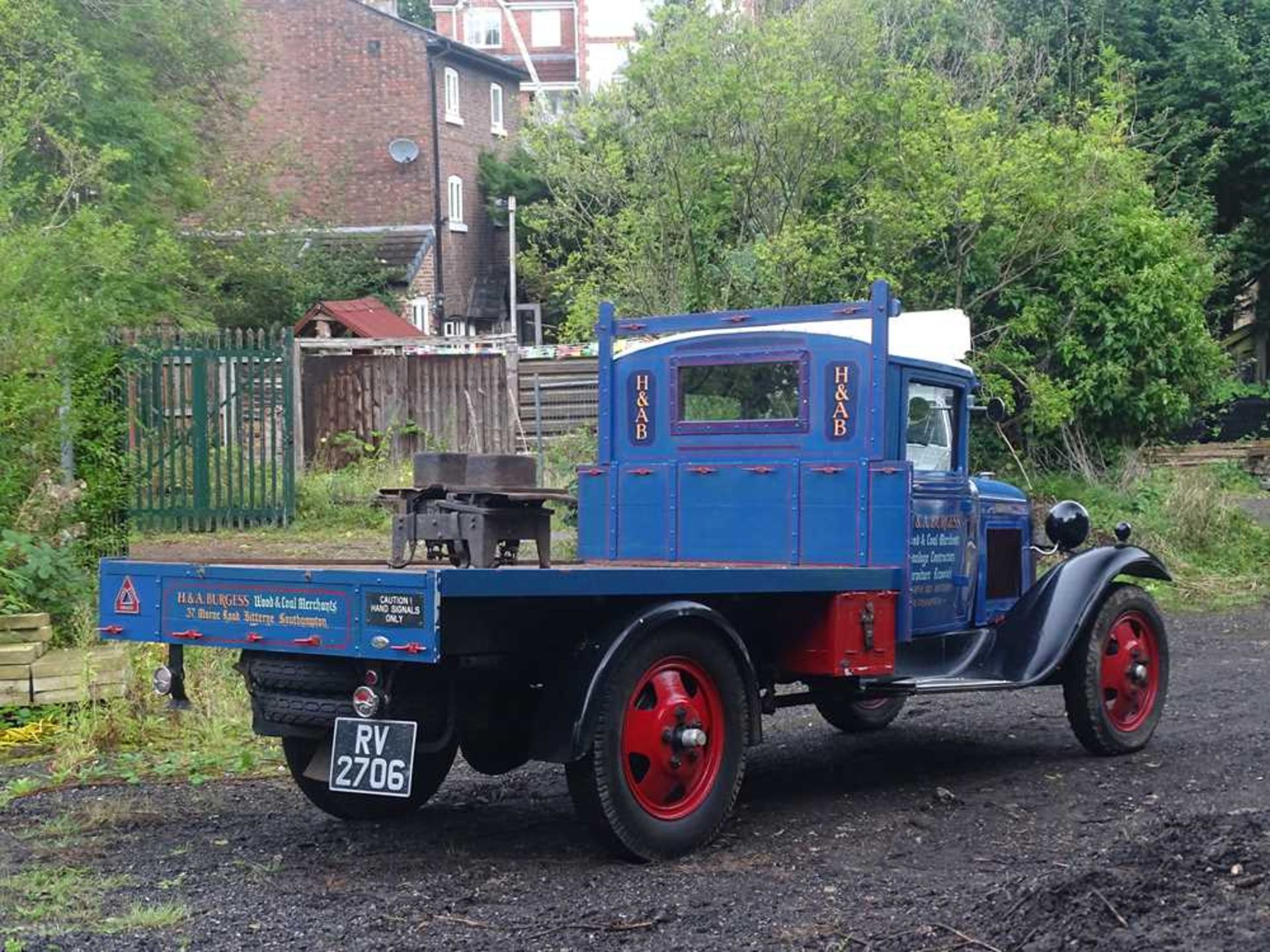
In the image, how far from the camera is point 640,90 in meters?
16.2

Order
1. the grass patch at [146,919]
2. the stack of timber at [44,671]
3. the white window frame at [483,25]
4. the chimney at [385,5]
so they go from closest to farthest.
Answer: the grass patch at [146,919] < the stack of timber at [44,671] < the chimney at [385,5] < the white window frame at [483,25]

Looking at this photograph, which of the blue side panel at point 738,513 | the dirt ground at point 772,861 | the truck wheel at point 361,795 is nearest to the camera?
the dirt ground at point 772,861

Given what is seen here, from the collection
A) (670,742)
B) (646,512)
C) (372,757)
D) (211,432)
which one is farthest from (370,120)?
(372,757)

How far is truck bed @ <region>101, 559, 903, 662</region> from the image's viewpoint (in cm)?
553

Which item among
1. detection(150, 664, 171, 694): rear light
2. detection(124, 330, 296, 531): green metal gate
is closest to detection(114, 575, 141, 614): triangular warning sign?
detection(150, 664, 171, 694): rear light

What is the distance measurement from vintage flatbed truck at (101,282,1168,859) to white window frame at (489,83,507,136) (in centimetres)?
3245

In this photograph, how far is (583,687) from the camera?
6043mm

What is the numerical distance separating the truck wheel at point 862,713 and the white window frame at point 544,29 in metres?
46.6

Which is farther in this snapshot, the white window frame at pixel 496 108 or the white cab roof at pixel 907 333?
the white window frame at pixel 496 108

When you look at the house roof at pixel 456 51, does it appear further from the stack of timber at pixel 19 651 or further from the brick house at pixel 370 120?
the stack of timber at pixel 19 651

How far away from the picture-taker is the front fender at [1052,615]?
326 inches

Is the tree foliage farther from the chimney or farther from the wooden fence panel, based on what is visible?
the chimney

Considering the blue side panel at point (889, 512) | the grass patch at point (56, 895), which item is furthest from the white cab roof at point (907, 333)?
the grass patch at point (56, 895)

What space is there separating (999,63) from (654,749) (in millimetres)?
13280
